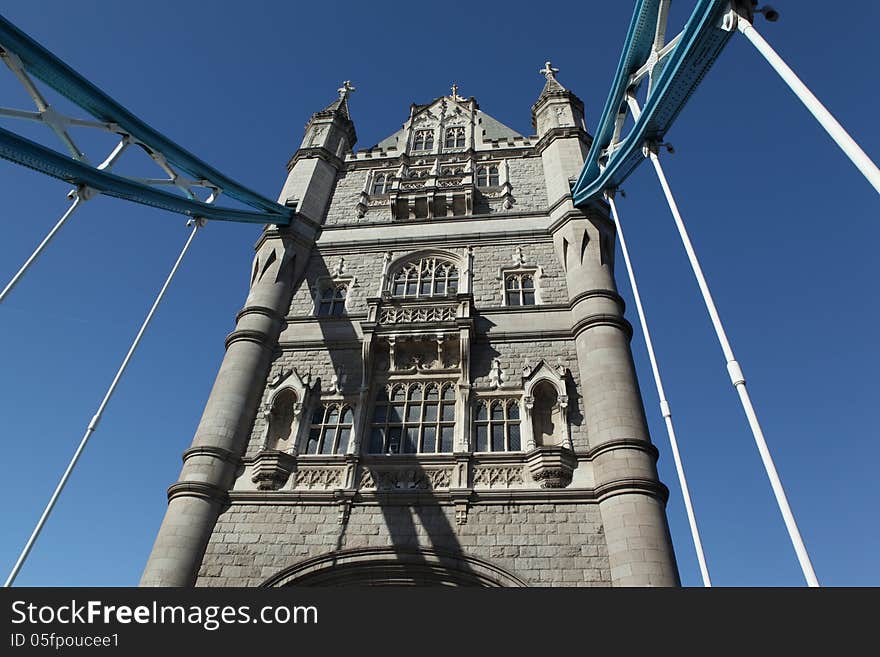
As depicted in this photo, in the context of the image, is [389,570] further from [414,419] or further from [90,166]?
[90,166]

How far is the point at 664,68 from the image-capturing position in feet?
39.4

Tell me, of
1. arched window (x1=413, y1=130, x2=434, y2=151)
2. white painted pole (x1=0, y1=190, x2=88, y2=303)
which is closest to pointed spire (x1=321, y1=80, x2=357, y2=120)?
arched window (x1=413, y1=130, x2=434, y2=151)

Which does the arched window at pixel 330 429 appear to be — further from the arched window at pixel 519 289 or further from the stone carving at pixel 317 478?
the arched window at pixel 519 289

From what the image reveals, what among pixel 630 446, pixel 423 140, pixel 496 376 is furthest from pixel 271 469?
pixel 423 140

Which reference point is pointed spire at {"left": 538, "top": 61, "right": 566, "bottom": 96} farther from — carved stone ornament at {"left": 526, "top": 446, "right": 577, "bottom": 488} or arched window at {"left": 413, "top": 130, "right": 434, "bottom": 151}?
carved stone ornament at {"left": 526, "top": 446, "right": 577, "bottom": 488}

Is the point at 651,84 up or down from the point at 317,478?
up

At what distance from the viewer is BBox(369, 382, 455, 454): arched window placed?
13.2m

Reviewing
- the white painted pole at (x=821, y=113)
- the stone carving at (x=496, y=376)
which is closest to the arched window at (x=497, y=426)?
the stone carving at (x=496, y=376)

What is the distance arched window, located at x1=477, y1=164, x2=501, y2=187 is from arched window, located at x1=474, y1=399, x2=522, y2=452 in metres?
10.0

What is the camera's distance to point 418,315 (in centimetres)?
1541

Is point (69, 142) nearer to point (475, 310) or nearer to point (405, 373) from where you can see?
point (405, 373)

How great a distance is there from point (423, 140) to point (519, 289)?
1124cm

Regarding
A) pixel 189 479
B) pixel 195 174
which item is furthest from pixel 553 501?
pixel 195 174

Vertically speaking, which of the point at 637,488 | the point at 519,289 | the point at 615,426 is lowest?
the point at 637,488
